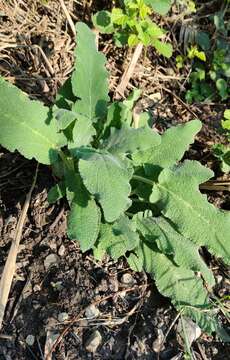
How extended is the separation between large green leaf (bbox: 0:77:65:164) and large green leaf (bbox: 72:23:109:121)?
0.18 metres

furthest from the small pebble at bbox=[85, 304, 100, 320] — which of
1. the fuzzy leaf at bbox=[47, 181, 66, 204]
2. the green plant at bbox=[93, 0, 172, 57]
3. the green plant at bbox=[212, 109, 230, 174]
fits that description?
the green plant at bbox=[93, 0, 172, 57]

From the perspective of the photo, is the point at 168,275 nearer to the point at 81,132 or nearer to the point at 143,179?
the point at 143,179

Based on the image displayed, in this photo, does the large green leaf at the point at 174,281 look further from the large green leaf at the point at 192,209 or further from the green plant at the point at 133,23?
the green plant at the point at 133,23

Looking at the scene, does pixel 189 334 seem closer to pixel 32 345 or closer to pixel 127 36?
pixel 32 345

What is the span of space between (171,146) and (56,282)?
767 millimetres

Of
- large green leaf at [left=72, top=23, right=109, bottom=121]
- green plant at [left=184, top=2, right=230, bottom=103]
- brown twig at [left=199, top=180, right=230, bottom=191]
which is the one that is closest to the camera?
large green leaf at [left=72, top=23, right=109, bottom=121]

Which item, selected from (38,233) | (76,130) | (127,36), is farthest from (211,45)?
(38,233)

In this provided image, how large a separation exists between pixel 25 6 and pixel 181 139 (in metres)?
1.16

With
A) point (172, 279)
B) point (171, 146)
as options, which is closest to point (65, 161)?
point (171, 146)

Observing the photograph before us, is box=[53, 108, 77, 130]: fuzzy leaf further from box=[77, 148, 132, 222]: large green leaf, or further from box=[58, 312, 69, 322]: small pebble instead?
box=[58, 312, 69, 322]: small pebble

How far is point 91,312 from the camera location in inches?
88.7

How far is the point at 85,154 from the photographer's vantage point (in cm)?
227

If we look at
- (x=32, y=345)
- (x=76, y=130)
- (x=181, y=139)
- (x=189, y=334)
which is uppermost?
(x=76, y=130)

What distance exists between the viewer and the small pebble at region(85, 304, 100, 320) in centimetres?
225
